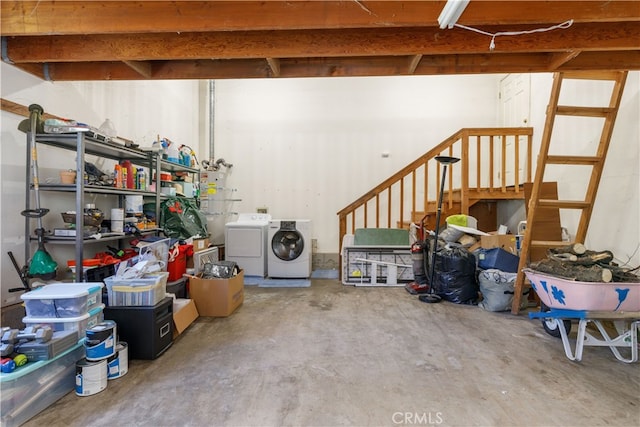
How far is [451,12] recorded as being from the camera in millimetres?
1651

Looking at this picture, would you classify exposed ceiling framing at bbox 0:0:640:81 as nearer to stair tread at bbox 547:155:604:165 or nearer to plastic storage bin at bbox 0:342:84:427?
stair tread at bbox 547:155:604:165

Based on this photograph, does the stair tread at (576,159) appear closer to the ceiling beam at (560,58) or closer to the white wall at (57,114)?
the ceiling beam at (560,58)

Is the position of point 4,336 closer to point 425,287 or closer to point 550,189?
point 425,287

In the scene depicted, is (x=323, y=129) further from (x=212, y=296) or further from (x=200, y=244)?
(x=212, y=296)

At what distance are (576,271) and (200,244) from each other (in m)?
3.71

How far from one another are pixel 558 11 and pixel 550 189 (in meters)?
2.47

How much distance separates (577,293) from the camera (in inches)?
81.2

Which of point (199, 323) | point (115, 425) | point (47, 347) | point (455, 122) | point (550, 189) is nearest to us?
point (115, 425)

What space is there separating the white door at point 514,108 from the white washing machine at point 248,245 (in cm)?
390

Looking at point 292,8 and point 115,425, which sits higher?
point 292,8

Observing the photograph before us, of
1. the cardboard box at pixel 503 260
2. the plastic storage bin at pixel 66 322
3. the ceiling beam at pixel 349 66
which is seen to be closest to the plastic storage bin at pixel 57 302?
the plastic storage bin at pixel 66 322

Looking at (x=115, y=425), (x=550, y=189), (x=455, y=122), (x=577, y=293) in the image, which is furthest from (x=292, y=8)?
(x=455, y=122)

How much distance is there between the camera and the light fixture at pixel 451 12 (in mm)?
1563

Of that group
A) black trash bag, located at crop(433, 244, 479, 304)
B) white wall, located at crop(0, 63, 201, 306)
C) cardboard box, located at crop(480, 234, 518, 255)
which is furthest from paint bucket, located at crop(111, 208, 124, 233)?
cardboard box, located at crop(480, 234, 518, 255)
